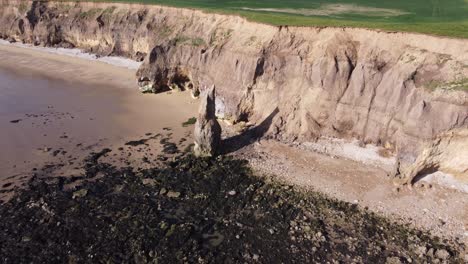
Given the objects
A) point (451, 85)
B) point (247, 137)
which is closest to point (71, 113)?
point (247, 137)

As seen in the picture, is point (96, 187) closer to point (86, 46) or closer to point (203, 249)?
point (203, 249)

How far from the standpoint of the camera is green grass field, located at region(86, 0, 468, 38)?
3491cm

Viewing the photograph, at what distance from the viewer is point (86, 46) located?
192ft

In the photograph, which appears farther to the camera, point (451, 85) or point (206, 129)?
point (206, 129)

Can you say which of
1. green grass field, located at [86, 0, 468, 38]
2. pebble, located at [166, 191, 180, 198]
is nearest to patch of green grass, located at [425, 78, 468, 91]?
green grass field, located at [86, 0, 468, 38]

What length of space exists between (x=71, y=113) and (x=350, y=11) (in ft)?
104

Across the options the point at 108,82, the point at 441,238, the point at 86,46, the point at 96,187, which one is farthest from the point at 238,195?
the point at 86,46

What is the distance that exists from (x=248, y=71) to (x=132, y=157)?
12.2 metres

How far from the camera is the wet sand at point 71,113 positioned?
31.3 meters

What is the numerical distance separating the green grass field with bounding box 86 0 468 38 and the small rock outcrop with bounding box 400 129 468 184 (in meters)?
9.45

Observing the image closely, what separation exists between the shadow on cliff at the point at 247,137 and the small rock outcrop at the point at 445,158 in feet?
37.3

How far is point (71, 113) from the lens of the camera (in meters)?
38.8

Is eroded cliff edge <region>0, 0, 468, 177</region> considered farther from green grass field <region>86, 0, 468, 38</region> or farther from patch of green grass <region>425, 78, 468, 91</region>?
green grass field <region>86, 0, 468, 38</region>

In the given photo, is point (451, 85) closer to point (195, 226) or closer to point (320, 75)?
point (320, 75)
